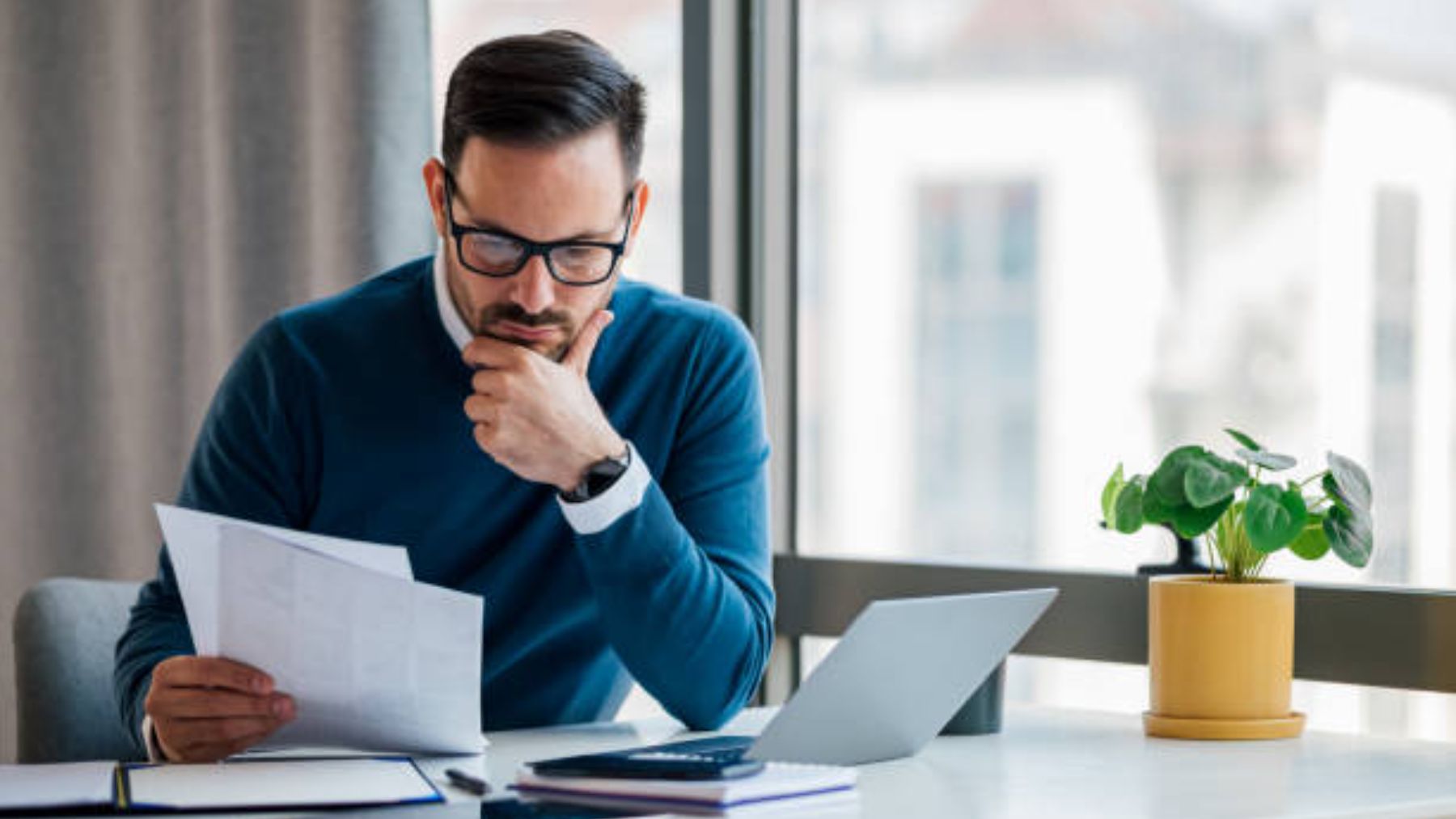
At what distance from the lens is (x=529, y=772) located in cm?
136

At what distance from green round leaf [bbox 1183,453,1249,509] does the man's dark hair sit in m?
0.59

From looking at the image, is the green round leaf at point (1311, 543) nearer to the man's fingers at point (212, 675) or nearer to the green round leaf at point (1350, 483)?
the green round leaf at point (1350, 483)

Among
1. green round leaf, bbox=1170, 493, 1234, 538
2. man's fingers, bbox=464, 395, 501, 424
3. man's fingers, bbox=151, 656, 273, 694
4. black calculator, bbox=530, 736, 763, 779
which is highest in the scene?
man's fingers, bbox=464, 395, 501, 424

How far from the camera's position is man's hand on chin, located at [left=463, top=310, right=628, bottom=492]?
165 centimetres

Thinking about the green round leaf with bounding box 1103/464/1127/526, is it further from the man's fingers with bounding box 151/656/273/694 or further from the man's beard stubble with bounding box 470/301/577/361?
the man's fingers with bounding box 151/656/273/694

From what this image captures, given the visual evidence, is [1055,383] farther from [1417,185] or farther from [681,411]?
[681,411]

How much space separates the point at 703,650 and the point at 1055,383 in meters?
0.85

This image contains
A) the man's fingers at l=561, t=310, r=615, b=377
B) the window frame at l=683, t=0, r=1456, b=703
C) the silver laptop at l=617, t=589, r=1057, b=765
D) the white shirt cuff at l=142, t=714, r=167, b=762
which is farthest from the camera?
the window frame at l=683, t=0, r=1456, b=703

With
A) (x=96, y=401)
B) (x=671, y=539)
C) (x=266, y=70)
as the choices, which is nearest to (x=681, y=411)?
(x=671, y=539)

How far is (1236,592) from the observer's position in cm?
174

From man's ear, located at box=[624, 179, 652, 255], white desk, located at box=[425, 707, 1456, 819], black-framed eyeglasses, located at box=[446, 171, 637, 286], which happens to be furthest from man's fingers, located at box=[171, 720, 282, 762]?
man's ear, located at box=[624, 179, 652, 255]

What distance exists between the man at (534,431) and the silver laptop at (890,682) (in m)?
0.18

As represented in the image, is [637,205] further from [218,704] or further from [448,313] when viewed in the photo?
[218,704]

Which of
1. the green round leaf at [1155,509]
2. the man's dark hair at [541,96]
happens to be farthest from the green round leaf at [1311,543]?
the man's dark hair at [541,96]
